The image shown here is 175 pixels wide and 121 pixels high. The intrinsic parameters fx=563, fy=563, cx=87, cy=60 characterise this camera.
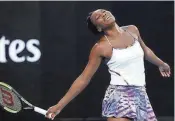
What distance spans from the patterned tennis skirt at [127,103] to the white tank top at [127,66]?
6 cm

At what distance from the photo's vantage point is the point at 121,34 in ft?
15.4

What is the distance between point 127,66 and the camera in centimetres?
→ 455

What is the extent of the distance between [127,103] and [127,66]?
299 mm

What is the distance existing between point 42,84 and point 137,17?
4.40 feet

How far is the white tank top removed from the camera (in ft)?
14.9

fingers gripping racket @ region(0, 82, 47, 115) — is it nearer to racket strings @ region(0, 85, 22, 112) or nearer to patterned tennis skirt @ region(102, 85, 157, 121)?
racket strings @ region(0, 85, 22, 112)

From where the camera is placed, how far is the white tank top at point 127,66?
4.53m

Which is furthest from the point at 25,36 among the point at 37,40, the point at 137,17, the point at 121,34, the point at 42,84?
the point at 121,34

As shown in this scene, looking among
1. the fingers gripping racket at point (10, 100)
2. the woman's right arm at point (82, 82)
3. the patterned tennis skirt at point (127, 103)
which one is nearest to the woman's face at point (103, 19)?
the woman's right arm at point (82, 82)

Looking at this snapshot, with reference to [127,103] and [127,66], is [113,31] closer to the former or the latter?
[127,66]

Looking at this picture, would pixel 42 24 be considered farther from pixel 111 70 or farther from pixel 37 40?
pixel 111 70

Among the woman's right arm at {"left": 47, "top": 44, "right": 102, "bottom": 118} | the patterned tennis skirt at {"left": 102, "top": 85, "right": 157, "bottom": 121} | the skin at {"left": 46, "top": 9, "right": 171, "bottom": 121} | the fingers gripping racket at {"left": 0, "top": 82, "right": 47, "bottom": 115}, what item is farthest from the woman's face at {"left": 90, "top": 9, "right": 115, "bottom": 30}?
the fingers gripping racket at {"left": 0, "top": 82, "right": 47, "bottom": 115}

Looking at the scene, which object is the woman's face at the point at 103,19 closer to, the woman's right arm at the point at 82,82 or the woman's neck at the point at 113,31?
the woman's neck at the point at 113,31

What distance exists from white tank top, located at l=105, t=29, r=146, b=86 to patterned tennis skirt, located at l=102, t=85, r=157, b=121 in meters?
0.06
